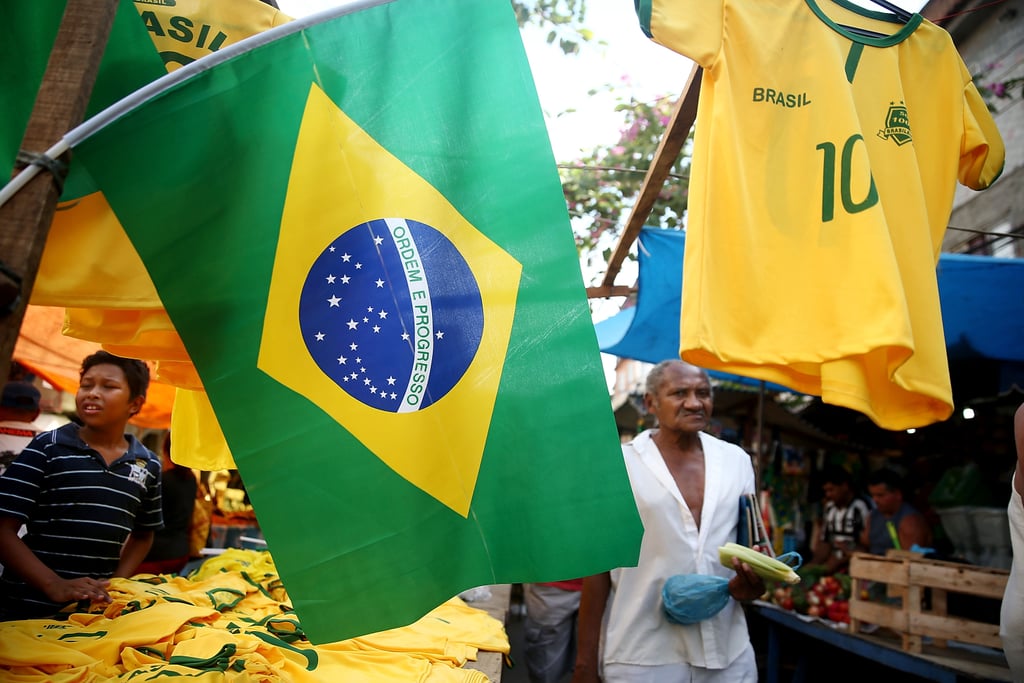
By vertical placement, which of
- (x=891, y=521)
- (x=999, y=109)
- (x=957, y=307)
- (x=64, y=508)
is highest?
(x=999, y=109)

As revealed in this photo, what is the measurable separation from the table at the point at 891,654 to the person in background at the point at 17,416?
16.2 feet

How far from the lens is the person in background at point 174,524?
192 inches

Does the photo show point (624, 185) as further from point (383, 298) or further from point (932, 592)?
point (383, 298)

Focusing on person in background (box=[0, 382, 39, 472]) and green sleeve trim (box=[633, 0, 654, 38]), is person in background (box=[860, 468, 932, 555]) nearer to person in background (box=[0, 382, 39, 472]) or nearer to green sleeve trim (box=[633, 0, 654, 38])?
green sleeve trim (box=[633, 0, 654, 38])

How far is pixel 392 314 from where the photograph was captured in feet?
5.56

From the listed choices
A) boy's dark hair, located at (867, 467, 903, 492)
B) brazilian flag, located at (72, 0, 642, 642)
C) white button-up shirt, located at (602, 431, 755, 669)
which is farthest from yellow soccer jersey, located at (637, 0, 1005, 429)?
boy's dark hair, located at (867, 467, 903, 492)

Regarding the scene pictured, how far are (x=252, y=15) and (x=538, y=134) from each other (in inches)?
44.4

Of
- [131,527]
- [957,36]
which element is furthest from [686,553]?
[957,36]

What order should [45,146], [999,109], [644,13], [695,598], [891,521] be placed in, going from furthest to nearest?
[999,109] → [891,521] → [695,598] → [644,13] → [45,146]

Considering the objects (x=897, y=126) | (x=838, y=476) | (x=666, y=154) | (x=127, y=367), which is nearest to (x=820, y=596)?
(x=838, y=476)

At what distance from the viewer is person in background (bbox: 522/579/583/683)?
5012 mm

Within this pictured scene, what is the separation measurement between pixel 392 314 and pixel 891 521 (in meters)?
5.91

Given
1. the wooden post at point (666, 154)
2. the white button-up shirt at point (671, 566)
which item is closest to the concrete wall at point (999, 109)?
the wooden post at point (666, 154)

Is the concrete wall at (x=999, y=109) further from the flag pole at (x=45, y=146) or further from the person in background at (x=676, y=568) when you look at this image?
the flag pole at (x=45, y=146)
